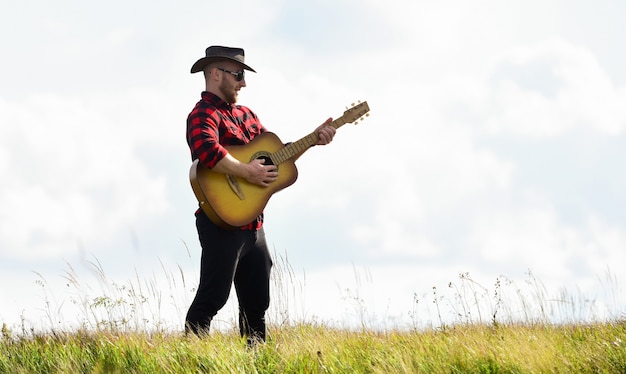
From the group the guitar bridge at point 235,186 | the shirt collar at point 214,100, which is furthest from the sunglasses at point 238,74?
the guitar bridge at point 235,186

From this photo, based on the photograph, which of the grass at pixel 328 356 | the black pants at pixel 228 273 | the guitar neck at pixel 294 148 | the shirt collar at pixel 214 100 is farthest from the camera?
the guitar neck at pixel 294 148

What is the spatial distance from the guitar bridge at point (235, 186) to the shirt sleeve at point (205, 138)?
0.20 metres

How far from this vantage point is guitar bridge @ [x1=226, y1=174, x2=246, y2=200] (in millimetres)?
5277

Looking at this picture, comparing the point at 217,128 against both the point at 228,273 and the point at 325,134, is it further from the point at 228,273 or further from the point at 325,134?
the point at 228,273

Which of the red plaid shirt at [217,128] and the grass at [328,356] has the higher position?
the red plaid shirt at [217,128]

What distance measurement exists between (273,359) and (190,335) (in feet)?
1.99

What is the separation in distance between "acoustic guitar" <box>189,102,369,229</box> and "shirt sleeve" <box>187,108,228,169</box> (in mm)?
107

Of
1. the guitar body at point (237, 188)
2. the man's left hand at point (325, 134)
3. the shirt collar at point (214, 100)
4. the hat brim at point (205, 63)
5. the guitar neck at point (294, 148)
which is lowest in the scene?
the guitar body at point (237, 188)

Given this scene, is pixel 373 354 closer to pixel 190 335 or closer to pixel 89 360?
pixel 190 335

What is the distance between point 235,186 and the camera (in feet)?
17.4

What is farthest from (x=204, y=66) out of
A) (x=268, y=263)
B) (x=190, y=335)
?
(x=190, y=335)

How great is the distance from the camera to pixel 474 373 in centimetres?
468

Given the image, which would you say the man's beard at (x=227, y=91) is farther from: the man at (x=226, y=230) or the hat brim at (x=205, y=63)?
the hat brim at (x=205, y=63)

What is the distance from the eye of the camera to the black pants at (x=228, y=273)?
17.1 ft
